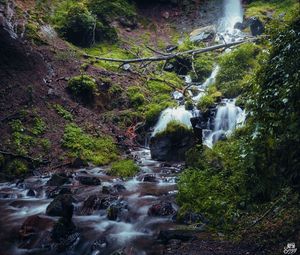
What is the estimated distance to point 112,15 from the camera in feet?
94.4

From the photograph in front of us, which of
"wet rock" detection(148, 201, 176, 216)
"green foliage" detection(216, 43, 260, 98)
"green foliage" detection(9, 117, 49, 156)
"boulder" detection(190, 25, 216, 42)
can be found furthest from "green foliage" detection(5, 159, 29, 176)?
"boulder" detection(190, 25, 216, 42)

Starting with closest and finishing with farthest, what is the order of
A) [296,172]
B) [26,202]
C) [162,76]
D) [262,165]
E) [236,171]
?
[296,172], [262,165], [236,171], [26,202], [162,76]

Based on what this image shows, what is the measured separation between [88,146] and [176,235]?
29.8 ft

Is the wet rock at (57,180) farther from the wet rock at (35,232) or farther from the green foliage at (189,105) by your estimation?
the green foliage at (189,105)

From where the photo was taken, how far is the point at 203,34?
28.0 metres

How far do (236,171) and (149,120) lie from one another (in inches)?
355

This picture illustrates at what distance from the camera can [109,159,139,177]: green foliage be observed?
13.1m

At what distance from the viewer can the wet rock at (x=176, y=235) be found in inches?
282

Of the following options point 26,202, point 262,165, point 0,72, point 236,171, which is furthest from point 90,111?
point 262,165

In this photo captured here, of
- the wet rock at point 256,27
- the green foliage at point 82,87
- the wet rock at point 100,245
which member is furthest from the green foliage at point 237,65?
the wet rock at point 100,245

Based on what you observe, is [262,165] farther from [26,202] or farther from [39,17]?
[39,17]

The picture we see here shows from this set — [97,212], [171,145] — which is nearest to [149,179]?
[171,145]

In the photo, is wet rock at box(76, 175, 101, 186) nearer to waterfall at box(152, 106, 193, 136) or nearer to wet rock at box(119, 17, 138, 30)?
waterfall at box(152, 106, 193, 136)

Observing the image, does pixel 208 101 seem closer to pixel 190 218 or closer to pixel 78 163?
pixel 78 163
